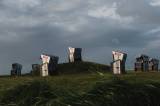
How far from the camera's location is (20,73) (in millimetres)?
39625

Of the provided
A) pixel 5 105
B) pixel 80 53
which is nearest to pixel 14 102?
pixel 5 105

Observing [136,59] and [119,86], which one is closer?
[119,86]

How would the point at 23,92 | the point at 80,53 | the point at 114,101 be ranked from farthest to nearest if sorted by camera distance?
the point at 80,53 < the point at 23,92 < the point at 114,101

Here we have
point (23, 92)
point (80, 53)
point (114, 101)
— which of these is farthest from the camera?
point (80, 53)

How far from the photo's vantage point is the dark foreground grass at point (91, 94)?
13.6m

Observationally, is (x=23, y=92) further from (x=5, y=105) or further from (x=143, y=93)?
(x=143, y=93)

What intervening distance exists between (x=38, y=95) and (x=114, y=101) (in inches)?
84.9

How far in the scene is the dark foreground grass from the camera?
536 inches

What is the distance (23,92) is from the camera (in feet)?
48.1

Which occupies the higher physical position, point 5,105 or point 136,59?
point 136,59

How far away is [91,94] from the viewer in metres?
13.7

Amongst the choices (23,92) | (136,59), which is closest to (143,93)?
(23,92)

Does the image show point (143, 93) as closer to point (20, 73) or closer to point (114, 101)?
point (114, 101)

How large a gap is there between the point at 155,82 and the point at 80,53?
26.1 metres
